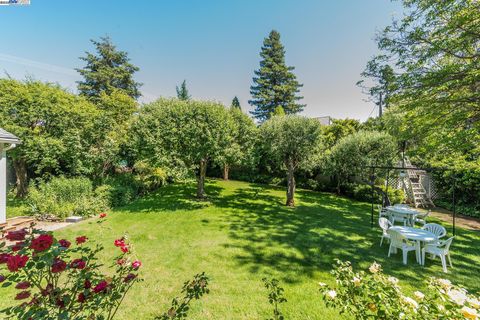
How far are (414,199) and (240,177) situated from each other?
11.8m

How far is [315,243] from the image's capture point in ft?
19.4

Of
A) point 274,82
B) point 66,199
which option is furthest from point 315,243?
point 274,82

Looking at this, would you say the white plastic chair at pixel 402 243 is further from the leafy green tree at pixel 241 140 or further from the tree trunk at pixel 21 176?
the tree trunk at pixel 21 176

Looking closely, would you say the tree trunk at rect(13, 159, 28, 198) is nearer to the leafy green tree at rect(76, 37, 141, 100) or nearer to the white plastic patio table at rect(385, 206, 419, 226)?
the white plastic patio table at rect(385, 206, 419, 226)

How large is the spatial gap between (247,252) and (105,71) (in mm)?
27127

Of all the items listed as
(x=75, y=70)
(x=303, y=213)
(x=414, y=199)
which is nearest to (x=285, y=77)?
(x=414, y=199)

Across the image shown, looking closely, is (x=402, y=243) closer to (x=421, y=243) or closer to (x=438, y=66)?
(x=421, y=243)

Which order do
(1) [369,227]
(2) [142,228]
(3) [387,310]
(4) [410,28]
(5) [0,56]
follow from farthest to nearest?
(5) [0,56], (1) [369,227], (2) [142,228], (4) [410,28], (3) [387,310]

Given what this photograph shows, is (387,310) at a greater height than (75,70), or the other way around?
(75,70)

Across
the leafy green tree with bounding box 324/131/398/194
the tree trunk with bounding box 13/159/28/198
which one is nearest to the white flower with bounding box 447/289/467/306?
the leafy green tree with bounding box 324/131/398/194

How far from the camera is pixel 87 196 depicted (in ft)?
28.4

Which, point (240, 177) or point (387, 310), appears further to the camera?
point (240, 177)

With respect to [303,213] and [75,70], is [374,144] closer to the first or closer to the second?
[303,213]

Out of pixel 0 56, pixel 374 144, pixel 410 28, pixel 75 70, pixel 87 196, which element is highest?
pixel 75 70
